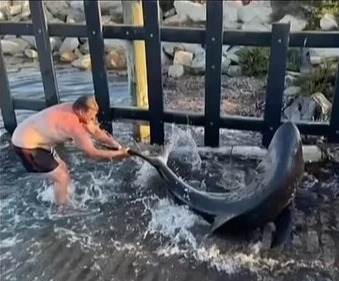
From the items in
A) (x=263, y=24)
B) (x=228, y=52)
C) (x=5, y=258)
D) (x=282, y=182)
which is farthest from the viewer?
(x=263, y=24)

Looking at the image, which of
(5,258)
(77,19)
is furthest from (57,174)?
(77,19)

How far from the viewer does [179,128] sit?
609 cm

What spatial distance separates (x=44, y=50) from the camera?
19.2ft

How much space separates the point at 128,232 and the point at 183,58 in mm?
4954

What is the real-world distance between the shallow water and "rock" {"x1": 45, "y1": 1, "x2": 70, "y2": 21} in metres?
6.19

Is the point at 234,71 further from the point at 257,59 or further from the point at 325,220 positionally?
the point at 325,220

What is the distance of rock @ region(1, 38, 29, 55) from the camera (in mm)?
10156

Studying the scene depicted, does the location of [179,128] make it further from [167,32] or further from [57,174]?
[57,174]

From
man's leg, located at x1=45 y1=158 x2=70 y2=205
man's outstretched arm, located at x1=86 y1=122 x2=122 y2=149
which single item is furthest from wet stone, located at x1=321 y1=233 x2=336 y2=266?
man's leg, located at x1=45 y1=158 x2=70 y2=205

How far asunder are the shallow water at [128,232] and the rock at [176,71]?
2.81 metres

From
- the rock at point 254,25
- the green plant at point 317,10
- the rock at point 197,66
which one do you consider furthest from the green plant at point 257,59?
the green plant at point 317,10

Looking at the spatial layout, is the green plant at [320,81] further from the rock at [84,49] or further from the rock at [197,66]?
the rock at [84,49]

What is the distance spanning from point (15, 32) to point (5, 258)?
2713mm

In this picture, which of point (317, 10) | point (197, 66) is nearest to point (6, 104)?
point (197, 66)
